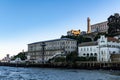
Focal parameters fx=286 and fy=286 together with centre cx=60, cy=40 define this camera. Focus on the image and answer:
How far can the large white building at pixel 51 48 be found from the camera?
5443 inches

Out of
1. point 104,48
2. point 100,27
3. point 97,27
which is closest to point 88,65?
point 104,48

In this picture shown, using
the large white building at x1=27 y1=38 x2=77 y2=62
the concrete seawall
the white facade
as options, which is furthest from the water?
the white facade

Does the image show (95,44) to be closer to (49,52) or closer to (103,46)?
(103,46)

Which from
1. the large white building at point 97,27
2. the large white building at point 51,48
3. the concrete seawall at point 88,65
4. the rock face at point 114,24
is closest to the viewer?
the concrete seawall at point 88,65

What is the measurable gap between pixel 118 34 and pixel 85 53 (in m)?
17.1

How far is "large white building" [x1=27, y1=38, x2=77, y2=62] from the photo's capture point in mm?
138250

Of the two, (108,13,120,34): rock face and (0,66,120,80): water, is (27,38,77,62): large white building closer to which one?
(108,13,120,34): rock face

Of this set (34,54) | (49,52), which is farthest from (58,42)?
(34,54)

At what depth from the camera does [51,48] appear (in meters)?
146

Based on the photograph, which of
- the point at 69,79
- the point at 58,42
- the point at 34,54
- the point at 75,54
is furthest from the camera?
the point at 34,54

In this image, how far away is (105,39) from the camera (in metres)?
104

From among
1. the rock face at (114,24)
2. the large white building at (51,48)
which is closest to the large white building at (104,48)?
the rock face at (114,24)

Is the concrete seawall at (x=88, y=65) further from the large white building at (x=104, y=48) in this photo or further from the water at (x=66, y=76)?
the water at (x=66, y=76)

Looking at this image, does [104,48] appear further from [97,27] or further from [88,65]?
[97,27]
